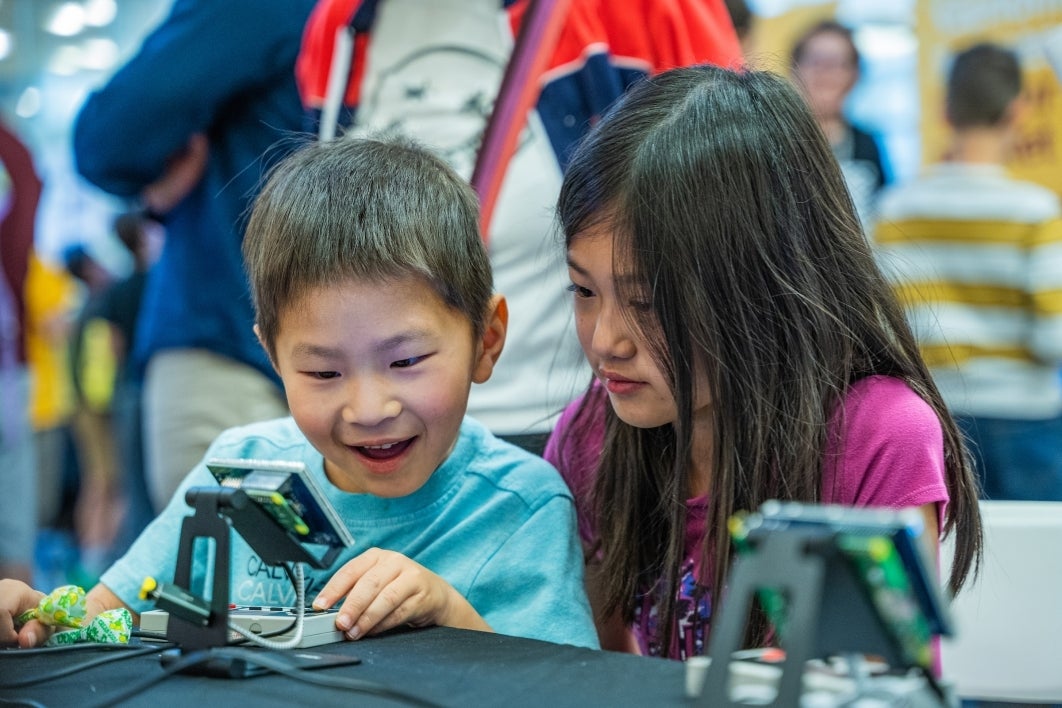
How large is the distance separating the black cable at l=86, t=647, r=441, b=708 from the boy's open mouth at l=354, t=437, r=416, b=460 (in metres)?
0.37

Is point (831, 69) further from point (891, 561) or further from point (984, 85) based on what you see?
point (891, 561)

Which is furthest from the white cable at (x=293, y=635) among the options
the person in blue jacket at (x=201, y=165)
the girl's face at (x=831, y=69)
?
the girl's face at (x=831, y=69)

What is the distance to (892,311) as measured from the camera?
1.30 meters

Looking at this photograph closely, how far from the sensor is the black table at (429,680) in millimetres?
822

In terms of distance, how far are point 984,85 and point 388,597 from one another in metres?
2.53

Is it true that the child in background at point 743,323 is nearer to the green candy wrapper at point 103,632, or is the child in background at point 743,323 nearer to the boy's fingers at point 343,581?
the boy's fingers at point 343,581

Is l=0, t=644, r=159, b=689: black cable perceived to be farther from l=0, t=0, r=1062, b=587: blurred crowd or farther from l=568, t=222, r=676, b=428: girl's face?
l=0, t=0, r=1062, b=587: blurred crowd

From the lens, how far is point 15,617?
3.73 feet

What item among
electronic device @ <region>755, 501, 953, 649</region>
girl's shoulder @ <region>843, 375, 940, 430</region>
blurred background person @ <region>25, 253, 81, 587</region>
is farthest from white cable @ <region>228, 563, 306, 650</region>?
blurred background person @ <region>25, 253, 81, 587</region>

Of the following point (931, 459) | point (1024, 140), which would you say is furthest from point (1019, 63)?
point (931, 459)

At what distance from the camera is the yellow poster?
9.87ft

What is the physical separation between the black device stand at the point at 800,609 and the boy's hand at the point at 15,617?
2.28 feet

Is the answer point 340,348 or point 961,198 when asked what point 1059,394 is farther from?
point 340,348

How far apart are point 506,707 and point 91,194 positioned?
21.2 ft
